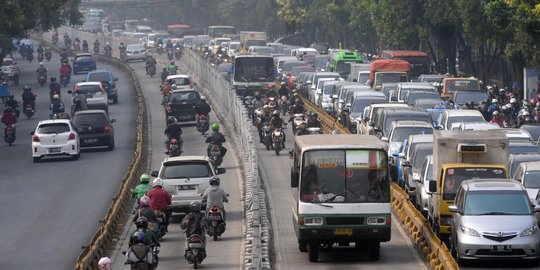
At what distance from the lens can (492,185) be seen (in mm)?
26344

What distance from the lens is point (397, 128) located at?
41125 millimetres

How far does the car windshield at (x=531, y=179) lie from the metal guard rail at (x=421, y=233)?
2.19m

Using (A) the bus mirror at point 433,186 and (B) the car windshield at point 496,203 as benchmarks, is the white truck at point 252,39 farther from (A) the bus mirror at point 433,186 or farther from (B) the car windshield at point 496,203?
(B) the car windshield at point 496,203

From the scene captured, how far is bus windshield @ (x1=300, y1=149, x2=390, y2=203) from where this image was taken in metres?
26.5

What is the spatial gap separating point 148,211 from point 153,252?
360 centimetres

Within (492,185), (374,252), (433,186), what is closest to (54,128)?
(433,186)

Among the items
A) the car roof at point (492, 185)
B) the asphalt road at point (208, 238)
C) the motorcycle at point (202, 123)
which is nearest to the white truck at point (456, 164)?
the car roof at point (492, 185)

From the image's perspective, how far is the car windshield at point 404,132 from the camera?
133 ft

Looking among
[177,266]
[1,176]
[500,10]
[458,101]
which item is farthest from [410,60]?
[177,266]

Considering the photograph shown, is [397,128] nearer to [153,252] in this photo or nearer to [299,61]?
[153,252]

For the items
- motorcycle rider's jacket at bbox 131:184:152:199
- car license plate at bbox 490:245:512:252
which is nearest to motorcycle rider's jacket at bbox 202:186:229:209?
motorcycle rider's jacket at bbox 131:184:152:199

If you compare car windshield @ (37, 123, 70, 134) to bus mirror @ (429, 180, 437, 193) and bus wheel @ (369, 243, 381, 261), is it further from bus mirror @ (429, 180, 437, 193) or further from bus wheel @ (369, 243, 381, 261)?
bus wheel @ (369, 243, 381, 261)

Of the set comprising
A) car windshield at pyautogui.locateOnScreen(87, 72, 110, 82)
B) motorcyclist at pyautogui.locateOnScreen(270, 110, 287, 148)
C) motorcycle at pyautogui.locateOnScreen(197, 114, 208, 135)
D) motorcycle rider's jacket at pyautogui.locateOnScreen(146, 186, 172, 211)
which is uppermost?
motorcycle rider's jacket at pyautogui.locateOnScreen(146, 186, 172, 211)

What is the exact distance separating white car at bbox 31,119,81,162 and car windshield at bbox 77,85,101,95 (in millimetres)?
15453
